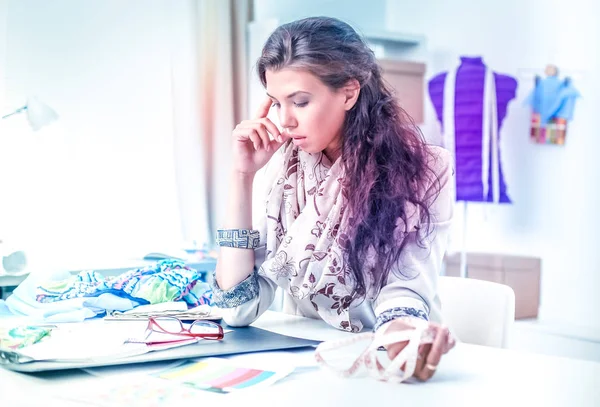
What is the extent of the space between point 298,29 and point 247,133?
0.22 m

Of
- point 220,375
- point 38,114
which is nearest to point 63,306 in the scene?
point 220,375

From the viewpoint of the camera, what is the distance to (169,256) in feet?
7.43

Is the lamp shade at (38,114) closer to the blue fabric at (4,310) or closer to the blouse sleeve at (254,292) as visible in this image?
the blue fabric at (4,310)

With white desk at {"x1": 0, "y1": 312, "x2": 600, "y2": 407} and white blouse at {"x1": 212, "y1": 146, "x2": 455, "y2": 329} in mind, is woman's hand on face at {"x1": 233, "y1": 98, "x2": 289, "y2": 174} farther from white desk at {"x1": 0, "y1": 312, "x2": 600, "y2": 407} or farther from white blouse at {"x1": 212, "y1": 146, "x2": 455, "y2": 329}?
white desk at {"x1": 0, "y1": 312, "x2": 600, "y2": 407}

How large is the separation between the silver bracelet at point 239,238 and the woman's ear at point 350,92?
1.00ft

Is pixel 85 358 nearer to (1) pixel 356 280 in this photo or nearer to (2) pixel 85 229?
(1) pixel 356 280

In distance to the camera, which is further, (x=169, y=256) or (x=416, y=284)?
(x=169, y=256)

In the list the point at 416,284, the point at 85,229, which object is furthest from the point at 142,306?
the point at 85,229

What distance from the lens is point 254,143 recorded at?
1417mm

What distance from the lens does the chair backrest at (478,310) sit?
1.41 m

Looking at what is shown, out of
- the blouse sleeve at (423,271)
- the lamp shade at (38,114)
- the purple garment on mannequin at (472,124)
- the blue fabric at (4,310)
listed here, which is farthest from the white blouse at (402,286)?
the purple garment on mannequin at (472,124)

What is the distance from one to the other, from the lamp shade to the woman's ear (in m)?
1.30

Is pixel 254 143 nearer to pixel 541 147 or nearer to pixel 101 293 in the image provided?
pixel 101 293

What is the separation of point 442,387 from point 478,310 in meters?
0.51
